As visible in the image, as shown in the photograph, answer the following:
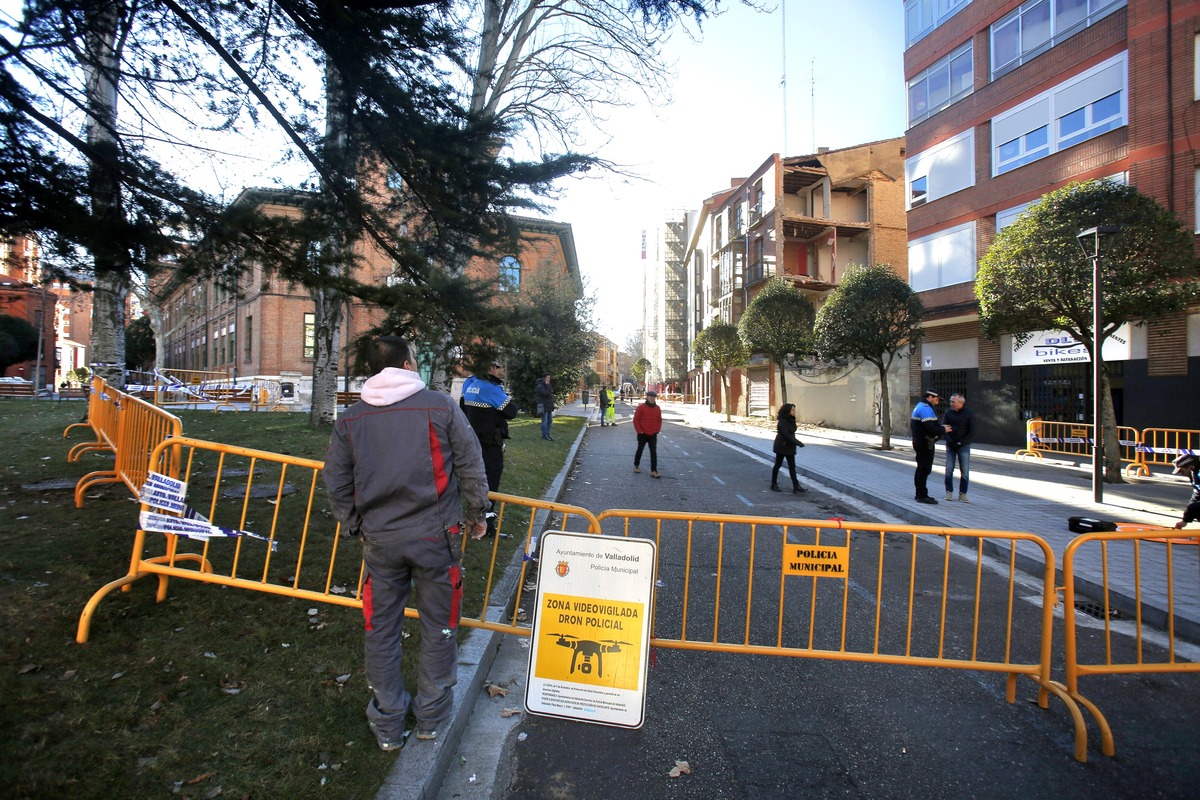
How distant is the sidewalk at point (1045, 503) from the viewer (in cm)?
545

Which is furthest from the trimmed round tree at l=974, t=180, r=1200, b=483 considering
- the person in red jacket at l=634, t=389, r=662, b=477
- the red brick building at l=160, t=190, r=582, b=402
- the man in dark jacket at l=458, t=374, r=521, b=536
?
the man in dark jacket at l=458, t=374, r=521, b=536

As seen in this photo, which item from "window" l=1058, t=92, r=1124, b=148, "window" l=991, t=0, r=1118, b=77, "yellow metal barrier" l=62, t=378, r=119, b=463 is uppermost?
"window" l=991, t=0, r=1118, b=77

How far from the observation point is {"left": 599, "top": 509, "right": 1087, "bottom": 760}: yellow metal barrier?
11.5 feet

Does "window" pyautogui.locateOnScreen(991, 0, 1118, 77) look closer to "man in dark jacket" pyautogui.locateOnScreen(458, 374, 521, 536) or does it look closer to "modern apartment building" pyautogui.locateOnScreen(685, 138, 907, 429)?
"modern apartment building" pyautogui.locateOnScreen(685, 138, 907, 429)

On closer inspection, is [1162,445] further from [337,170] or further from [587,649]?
[337,170]

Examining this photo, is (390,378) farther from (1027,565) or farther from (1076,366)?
(1076,366)

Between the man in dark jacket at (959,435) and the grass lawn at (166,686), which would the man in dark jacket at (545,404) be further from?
the grass lawn at (166,686)

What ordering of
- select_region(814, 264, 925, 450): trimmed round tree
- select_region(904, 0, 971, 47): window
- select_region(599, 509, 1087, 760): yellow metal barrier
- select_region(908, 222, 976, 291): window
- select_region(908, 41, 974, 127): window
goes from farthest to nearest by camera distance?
select_region(904, 0, 971, 47): window, select_region(908, 41, 974, 127): window, select_region(908, 222, 976, 291): window, select_region(814, 264, 925, 450): trimmed round tree, select_region(599, 509, 1087, 760): yellow metal barrier

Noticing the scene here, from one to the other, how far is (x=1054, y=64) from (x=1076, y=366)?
8551 millimetres

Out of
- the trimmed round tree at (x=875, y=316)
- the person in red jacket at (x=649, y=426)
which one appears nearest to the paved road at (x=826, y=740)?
the person in red jacket at (x=649, y=426)

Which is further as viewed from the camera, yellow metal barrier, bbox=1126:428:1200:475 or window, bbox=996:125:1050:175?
window, bbox=996:125:1050:175

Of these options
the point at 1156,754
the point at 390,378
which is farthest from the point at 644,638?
the point at 1156,754

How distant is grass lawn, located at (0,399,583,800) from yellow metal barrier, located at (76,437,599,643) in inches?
6.8

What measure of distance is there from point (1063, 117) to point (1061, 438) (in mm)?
8986
